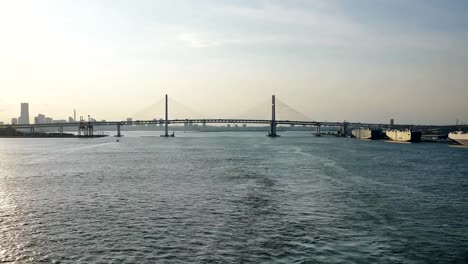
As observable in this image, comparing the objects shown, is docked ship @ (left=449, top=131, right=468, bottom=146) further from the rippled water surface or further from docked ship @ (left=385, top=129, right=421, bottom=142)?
the rippled water surface

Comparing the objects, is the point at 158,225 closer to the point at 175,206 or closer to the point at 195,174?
the point at 175,206

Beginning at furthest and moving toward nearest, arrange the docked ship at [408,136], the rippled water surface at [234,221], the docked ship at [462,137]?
the docked ship at [408,136] < the docked ship at [462,137] < the rippled water surface at [234,221]

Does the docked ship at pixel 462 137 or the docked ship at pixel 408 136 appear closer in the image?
Result: the docked ship at pixel 462 137

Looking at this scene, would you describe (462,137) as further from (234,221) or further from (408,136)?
(234,221)

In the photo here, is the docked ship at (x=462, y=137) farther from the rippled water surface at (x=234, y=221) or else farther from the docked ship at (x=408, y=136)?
the rippled water surface at (x=234, y=221)

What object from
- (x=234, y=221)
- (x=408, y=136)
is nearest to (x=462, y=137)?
(x=408, y=136)

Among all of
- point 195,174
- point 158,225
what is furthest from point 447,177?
point 158,225

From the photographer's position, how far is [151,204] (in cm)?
3012

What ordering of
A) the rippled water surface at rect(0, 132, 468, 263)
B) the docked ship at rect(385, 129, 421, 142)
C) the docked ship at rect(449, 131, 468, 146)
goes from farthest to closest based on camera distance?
the docked ship at rect(385, 129, 421, 142) < the docked ship at rect(449, 131, 468, 146) < the rippled water surface at rect(0, 132, 468, 263)

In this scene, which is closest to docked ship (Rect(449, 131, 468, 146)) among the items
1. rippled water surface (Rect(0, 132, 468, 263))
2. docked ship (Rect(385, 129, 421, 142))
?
docked ship (Rect(385, 129, 421, 142))

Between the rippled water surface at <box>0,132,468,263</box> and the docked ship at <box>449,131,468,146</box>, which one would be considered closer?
the rippled water surface at <box>0,132,468,263</box>

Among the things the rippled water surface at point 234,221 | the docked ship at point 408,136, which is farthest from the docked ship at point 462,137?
the rippled water surface at point 234,221

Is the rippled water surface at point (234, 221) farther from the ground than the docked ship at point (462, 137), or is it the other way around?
the docked ship at point (462, 137)

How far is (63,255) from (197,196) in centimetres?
1610
